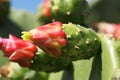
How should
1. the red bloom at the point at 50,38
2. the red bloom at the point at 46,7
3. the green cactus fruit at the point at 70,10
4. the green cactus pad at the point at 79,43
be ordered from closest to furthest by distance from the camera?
1. the red bloom at the point at 50,38
2. the green cactus pad at the point at 79,43
3. the green cactus fruit at the point at 70,10
4. the red bloom at the point at 46,7

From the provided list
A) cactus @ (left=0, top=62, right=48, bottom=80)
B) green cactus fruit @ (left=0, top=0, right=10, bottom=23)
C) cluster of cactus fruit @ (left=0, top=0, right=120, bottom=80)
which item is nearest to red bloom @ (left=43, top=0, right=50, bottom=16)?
green cactus fruit @ (left=0, top=0, right=10, bottom=23)

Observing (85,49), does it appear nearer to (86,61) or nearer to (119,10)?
(86,61)

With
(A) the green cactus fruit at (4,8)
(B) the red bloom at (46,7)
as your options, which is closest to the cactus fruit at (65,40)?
(B) the red bloom at (46,7)

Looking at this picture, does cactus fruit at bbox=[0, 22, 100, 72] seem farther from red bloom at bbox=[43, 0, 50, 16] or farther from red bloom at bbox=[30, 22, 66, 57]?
red bloom at bbox=[43, 0, 50, 16]

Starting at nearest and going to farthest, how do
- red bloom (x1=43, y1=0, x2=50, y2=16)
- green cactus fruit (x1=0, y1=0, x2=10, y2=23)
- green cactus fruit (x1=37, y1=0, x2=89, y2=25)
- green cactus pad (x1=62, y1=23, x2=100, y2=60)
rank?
1. green cactus pad (x1=62, y1=23, x2=100, y2=60)
2. green cactus fruit (x1=37, y1=0, x2=89, y2=25)
3. red bloom (x1=43, y1=0, x2=50, y2=16)
4. green cactus fruit (x1=0, y1=0, x2=10, y2=23)

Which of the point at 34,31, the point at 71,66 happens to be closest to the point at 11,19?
the point at 71,66

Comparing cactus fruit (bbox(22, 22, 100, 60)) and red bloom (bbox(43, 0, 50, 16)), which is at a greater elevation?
cactus fruit (bbox(22, 22, 100, 60))

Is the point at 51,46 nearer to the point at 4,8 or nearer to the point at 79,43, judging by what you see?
the point at 79,43

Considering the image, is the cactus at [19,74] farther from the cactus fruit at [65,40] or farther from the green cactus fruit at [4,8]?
the green cactus fruit at [4,8]

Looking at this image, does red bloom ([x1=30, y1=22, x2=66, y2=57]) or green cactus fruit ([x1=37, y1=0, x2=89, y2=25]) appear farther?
green cactus fruit ([x1=37, y1=0, x2=89, y2=25])
